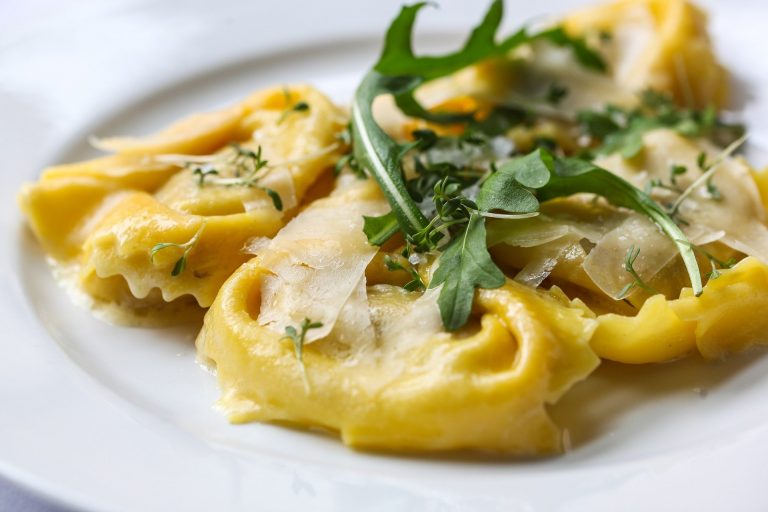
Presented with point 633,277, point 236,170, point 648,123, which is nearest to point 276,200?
point 236,170

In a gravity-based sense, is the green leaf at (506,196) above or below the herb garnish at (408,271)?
above

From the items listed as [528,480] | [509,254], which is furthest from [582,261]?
[528,480]

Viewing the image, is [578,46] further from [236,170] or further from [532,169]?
[236,170]

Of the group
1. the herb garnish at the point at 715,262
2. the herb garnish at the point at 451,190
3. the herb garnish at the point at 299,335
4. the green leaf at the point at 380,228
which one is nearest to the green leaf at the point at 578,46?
the herb garnish at the point at 451,190

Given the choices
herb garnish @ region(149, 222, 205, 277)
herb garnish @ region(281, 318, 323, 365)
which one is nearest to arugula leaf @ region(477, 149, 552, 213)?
herb garnish @ region(281, 318, 323, 365)

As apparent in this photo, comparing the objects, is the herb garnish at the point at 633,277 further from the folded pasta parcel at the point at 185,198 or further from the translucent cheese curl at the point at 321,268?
the folded pasta parcel at the point at 185,198

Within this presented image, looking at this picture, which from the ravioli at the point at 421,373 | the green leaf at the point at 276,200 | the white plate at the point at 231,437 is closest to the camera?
the white plate at the point at 231,437
